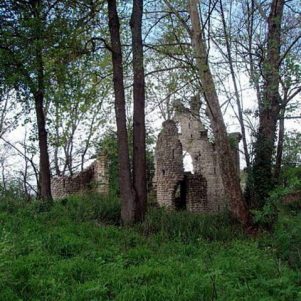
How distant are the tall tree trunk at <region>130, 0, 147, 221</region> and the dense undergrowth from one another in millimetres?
589

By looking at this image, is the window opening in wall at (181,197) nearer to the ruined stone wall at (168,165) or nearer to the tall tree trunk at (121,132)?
the ruined stone wall at (168,165)

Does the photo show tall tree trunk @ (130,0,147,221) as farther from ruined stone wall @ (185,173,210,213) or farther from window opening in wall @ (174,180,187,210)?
window opening in wall @ (174,180,187,210)

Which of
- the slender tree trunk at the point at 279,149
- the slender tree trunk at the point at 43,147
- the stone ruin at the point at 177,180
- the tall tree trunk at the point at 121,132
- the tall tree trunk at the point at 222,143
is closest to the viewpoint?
the tall tree trunk at the point at 121,132

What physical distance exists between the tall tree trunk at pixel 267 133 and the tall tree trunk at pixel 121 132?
4.40 meters

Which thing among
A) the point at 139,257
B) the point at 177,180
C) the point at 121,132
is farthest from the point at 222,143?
the point at 177,180

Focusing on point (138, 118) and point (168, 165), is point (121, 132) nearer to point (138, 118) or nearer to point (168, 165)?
point (138, 118)

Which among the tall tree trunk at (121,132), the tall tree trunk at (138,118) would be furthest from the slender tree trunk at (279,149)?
the tall tree trunk at (121,132)

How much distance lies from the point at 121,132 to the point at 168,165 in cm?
922

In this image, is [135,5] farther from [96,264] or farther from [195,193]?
[195,193]

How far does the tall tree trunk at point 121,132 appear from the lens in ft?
40.2

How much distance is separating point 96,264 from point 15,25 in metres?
7.09

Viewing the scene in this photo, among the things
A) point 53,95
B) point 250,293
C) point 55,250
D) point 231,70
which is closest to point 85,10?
point 53,95

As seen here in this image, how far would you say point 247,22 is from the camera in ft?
59.6

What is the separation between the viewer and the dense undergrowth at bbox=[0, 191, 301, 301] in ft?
21.5
